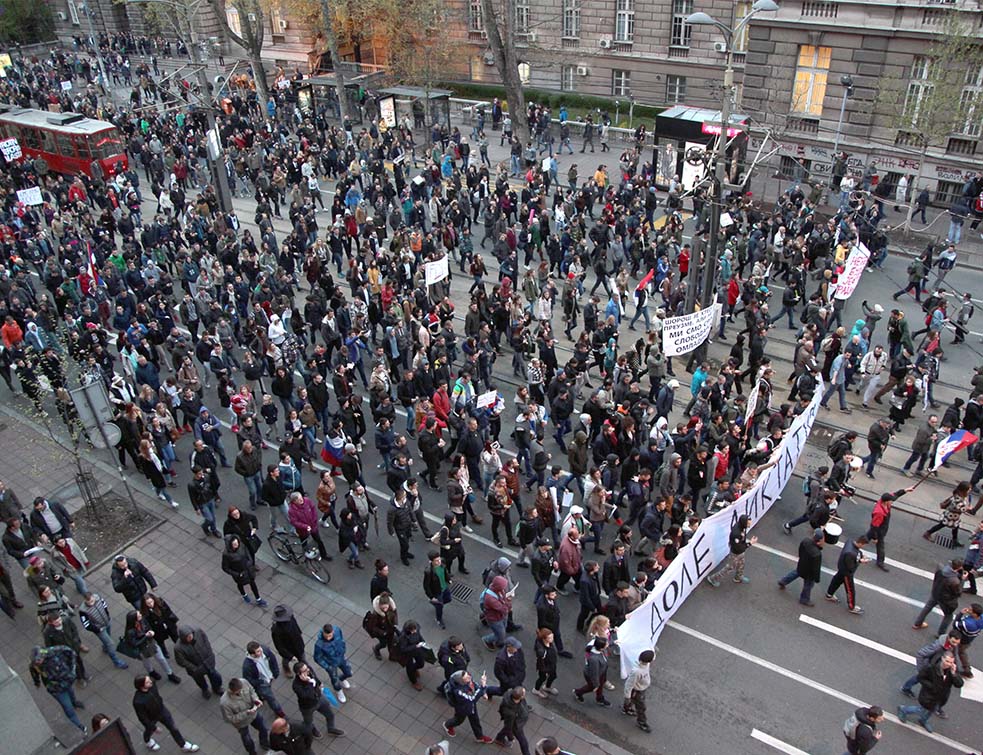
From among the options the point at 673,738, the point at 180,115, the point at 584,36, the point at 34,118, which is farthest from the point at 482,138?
the point at 673,738

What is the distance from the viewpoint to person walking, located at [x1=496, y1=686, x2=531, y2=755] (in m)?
9.90

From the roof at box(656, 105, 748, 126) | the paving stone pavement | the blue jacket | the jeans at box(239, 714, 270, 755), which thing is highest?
the roof at box(656, 105, 748, 126)

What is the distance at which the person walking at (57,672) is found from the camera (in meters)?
10.7

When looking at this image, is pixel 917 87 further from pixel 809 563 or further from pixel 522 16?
pixel 809 563

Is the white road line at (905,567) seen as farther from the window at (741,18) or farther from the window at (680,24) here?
the window at (680,24)

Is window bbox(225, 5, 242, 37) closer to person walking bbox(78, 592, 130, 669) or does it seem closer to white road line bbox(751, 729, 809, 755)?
person walking bbox(78, 592, 130, 669)

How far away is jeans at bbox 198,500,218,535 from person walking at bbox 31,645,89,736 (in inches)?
139

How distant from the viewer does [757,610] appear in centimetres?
1275

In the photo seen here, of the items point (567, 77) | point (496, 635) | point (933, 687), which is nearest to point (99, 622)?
point (496, 635)

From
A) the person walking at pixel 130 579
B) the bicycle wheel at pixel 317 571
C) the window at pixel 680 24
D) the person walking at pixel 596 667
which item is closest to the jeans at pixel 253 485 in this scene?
the bicycle wheel at pixel 317 571

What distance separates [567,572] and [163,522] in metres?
7.60

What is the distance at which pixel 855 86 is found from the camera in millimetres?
29188

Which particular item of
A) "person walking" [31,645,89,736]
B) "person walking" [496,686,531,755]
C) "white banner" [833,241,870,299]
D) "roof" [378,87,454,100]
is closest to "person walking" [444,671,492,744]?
"person walking" [496,686,531,755]

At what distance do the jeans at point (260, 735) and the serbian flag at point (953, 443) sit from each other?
12.1 m
